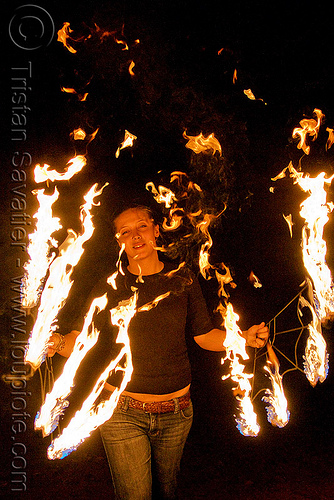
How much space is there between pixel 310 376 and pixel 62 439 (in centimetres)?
206

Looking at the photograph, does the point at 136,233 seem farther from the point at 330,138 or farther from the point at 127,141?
the point at 330,138

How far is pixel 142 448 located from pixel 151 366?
0.56 meters

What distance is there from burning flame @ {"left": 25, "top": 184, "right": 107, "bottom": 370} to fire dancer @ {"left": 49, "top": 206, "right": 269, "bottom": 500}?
0.11m

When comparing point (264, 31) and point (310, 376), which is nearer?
point (310, 376)

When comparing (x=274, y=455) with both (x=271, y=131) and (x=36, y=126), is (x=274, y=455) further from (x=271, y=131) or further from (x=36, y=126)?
(x=36, y=126)

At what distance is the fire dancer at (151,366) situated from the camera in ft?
8.78

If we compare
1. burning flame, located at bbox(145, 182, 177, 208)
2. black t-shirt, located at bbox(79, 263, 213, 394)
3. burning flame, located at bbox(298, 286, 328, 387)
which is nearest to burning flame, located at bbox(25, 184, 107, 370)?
black t-shirt, located at bbox(79, 263, 213, 394)

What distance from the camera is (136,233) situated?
317 centimetres

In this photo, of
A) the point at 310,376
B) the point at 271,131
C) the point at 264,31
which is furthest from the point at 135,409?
the point at 264,31

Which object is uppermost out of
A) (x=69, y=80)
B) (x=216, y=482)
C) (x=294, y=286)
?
(x=69, y=80)

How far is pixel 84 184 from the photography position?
459 cm

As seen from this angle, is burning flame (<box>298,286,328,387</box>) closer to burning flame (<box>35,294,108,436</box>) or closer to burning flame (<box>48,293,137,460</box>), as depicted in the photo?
burning flame (<box>48,293,137,460</box>)

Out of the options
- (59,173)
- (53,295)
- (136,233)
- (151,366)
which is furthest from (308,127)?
(53,295)

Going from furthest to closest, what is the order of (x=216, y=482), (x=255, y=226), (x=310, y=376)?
(x=255, y=226)
(x=216, y=482)
(x=310, y=376)
